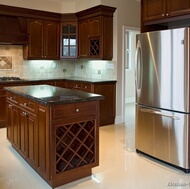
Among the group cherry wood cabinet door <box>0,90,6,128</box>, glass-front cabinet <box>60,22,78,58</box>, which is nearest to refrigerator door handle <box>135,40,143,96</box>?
glass-front cabinet <box>60,22,78,58</box>

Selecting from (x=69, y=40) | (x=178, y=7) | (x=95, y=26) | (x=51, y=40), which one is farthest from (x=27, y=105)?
(x=69, y=40)

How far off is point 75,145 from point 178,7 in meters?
2.10

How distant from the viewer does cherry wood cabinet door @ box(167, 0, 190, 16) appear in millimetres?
3003

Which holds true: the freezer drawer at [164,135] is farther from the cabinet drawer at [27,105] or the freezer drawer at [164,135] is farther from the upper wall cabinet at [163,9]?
the cabinet drawer at [27,105]

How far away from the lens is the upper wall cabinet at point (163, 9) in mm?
3049

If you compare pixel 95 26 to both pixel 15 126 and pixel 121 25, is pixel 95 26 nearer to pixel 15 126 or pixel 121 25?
pixel 121 25

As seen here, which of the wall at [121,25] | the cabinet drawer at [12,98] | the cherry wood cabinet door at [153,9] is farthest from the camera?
the wall at [121,25]

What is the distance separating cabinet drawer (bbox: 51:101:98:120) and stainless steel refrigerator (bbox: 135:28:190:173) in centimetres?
90

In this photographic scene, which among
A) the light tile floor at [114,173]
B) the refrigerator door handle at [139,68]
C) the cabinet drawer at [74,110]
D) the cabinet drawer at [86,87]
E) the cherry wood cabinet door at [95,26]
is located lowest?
the light tile floor at [114,173]

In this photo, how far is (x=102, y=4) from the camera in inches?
204

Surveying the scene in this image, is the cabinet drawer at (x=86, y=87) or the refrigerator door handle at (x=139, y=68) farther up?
the refrigerator door handle at (x=139, y=68)

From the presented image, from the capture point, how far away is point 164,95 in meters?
3.14

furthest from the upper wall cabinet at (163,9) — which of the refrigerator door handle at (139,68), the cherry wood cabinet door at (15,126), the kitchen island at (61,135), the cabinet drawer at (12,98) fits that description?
the cherry wood cabinet door at (15,126)

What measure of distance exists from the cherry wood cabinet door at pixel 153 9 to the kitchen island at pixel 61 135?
1459 millimetres
